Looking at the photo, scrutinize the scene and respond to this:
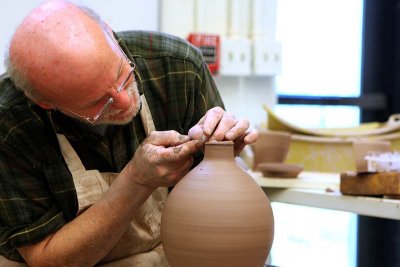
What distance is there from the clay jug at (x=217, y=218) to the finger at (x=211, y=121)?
0.12 ft

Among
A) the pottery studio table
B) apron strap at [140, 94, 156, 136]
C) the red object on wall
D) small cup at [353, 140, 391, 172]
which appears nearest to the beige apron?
apron strap at [140, 94, 156, 136]

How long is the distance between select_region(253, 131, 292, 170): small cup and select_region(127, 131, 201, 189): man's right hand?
4.62 feet

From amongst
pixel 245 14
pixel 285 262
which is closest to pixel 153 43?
pixel 285 262

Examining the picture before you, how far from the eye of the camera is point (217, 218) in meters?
1.33

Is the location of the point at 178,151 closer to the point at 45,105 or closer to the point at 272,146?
the point at 45,105

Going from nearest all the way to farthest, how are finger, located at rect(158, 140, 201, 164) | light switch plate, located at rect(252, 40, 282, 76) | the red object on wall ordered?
finger, located at rect(158, 140, 201, 164), the red object on wall, light switch plate, located at rect(252, 40, 282, 76)

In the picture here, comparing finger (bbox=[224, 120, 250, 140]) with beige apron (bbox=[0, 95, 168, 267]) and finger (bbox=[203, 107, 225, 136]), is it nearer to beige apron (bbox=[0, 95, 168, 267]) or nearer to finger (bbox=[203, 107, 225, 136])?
finger (bbox=[203, 107, 225, 136])

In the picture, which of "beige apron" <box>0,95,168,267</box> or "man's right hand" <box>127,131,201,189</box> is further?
"beige apron" <box>0,95,168,267</box>

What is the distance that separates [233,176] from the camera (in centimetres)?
139

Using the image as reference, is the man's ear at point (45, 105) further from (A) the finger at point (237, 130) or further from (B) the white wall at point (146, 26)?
(B) the white wall at point (146, 26)

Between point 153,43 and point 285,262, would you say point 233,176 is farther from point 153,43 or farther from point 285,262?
point 285,262

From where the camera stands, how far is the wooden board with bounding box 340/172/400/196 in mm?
2094

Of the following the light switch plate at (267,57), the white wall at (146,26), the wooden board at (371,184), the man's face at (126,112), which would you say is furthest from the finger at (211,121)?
the light switch plate at (267,57)

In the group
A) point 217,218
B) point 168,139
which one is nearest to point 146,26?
point 168,139
